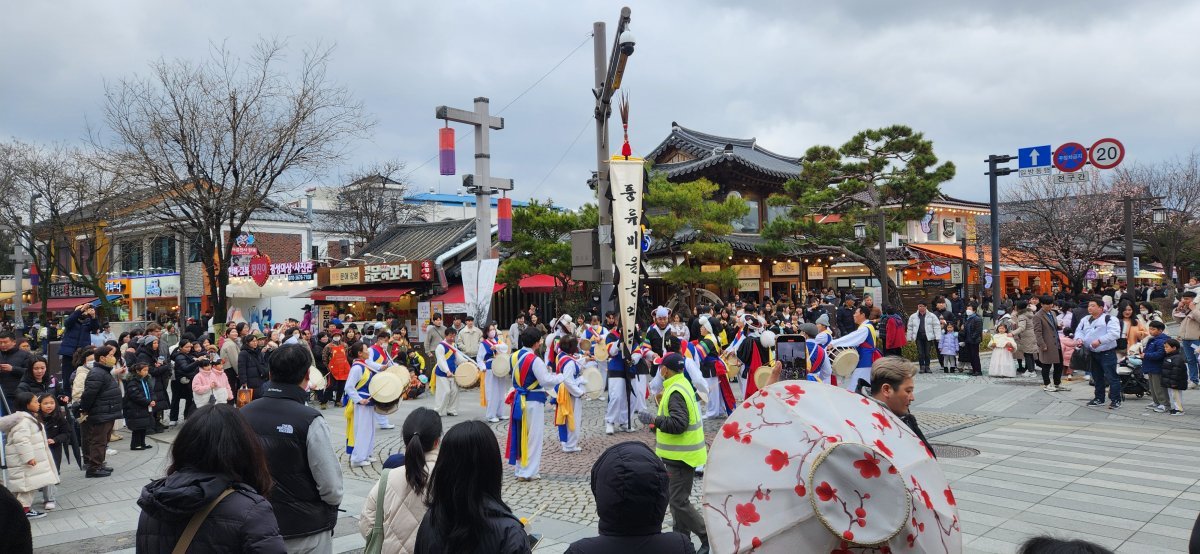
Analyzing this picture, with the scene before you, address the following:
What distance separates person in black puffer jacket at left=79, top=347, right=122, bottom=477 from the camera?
8.94 metres

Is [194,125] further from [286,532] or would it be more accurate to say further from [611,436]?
[286,532]

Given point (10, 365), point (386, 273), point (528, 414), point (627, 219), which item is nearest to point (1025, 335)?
point (627, 219)

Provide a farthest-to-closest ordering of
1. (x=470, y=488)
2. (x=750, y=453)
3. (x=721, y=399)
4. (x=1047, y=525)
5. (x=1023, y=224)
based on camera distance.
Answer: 1. (x=1023, y=224)
2. (x=721, y=399)
3. (x=1047, y=525)
4. (x=470, y=488)
5. (x=750, y=453)

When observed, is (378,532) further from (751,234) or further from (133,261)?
(133,261)

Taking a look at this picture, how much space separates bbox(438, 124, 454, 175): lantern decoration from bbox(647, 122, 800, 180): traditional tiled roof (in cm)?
1551

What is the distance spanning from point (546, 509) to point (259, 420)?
375 centimetres

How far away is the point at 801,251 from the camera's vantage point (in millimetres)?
28109

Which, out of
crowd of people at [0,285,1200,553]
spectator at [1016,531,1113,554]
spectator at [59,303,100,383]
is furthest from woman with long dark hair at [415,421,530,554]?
spectator at [59,303,100,383]

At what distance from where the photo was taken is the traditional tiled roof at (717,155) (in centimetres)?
2912

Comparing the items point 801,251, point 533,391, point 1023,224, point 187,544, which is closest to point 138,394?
point 533,391

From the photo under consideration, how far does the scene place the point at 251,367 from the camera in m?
12.1

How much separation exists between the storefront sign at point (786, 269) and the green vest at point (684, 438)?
2502 centimetres

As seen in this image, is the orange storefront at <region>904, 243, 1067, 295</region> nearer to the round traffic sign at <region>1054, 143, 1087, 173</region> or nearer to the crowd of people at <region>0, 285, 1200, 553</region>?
the crowd of people at <region>0, 285, 1200, 553</region>

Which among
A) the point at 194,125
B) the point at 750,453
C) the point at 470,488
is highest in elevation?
the point at 194,125
